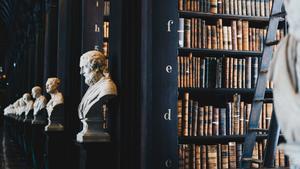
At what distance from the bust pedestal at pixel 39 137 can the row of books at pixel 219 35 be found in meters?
2.57

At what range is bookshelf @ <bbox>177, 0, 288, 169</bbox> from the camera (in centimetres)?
318

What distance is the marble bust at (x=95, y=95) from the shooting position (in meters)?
2.62

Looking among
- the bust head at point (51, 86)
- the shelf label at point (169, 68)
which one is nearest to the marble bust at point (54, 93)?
the bust head at point (51, 86)

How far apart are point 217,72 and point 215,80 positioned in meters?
0.06

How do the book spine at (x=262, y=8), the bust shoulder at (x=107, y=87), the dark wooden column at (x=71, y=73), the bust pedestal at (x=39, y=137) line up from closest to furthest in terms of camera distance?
the bust shoulder at (x=107, y=87) → the book spine at (x=262, y=8) → the dark wooden column at (x=71, y=73) → the bust pedestal at (x=39, y=137)

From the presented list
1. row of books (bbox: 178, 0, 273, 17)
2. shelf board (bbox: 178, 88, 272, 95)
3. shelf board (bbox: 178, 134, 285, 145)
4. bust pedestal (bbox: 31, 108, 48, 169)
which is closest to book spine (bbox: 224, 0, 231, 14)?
row of books (bbox: 178, 0, 273, 17)

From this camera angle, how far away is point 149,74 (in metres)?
2.40

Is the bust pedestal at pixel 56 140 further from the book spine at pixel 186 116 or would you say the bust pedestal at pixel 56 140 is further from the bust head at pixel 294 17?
the bust head at pixel 294 17

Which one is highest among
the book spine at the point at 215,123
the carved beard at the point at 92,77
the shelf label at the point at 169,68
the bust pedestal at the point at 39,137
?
the shelf label at the point at 169,68

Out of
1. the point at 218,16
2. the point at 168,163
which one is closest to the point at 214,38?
the point at 218,16

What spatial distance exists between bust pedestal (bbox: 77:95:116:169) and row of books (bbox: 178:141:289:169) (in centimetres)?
62

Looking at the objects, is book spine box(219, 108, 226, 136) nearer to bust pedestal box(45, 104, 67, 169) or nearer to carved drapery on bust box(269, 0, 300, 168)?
bust pedestal box(45, 104, 67, 169)

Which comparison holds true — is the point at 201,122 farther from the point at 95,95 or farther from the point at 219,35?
the point at 95,95

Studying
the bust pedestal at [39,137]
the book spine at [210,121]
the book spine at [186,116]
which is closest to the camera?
the book spine at [186,116]
